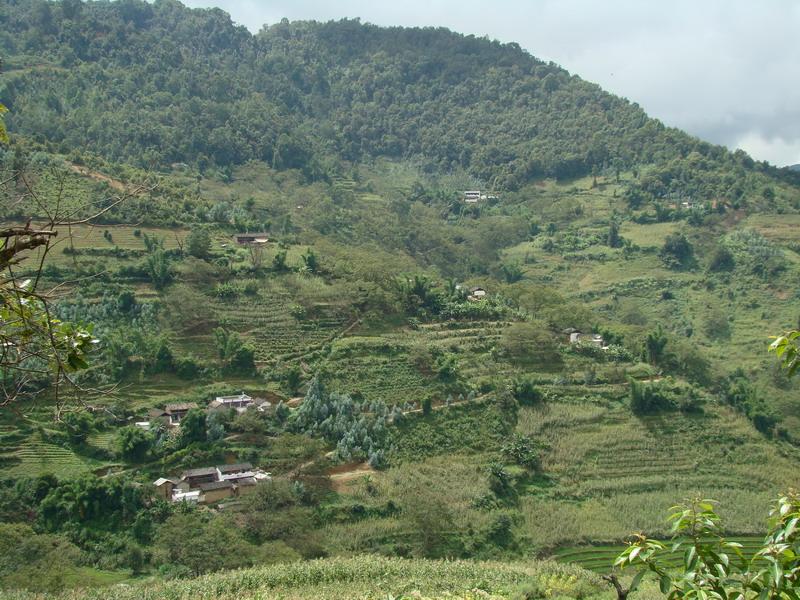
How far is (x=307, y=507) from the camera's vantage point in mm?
20922

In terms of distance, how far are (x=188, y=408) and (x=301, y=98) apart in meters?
70.2

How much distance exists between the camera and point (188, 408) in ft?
80.1

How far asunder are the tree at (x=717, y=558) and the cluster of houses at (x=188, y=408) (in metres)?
20.7

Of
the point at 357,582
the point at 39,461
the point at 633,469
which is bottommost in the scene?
the point at 633,469

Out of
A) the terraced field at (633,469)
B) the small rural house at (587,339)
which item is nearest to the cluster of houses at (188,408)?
the terraced field at (633,469)

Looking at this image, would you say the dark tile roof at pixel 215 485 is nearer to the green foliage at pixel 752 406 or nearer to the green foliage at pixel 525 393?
the green foliage at pixel 525 393

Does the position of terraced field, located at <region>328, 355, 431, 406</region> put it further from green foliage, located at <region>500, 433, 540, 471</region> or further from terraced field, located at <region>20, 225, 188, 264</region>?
terraced field, located at <region>20, 225, 188, 264</region>

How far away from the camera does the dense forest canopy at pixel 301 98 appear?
61.2 metres

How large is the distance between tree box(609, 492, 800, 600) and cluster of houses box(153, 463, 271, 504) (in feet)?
58.0

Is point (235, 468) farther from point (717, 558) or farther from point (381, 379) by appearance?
point (717, 558)

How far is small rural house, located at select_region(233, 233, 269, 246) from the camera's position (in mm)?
36906

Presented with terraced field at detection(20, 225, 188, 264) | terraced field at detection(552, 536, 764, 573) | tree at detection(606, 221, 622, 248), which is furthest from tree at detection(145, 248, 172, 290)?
tree at detection(606, 221, 622, 248)

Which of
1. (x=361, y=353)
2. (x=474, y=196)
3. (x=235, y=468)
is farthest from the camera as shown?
(x=474, y=196)

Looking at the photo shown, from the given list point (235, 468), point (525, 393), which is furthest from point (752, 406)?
point (235, 468)
